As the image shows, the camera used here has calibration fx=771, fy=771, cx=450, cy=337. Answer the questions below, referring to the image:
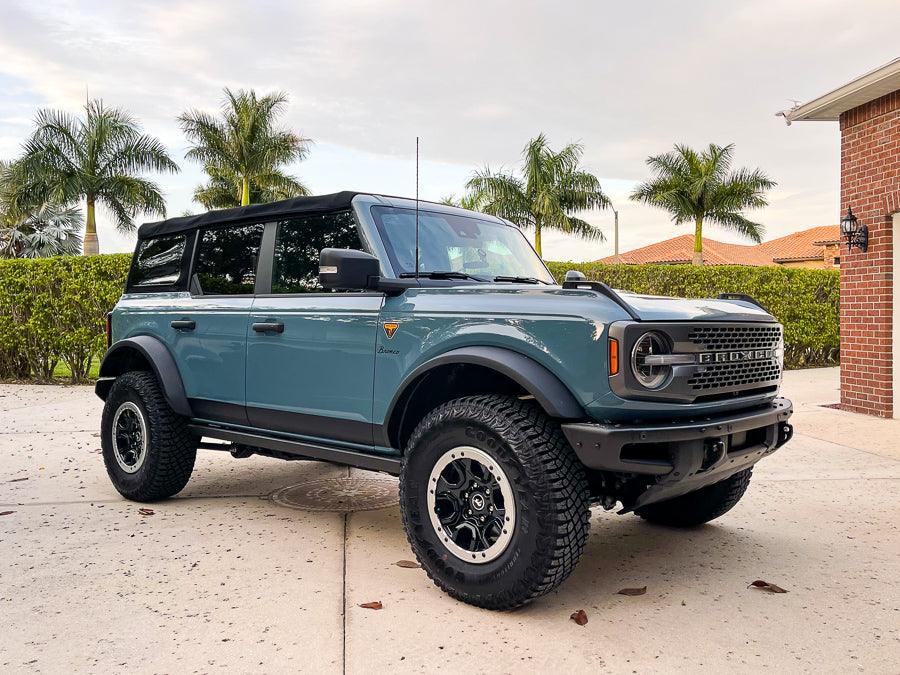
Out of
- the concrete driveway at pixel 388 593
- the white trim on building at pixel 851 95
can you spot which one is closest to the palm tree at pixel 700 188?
the white trim on building at pixel 851 95

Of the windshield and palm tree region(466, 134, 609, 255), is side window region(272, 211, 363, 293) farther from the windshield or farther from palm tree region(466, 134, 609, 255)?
palm tree region(466, 134, 609, 255)

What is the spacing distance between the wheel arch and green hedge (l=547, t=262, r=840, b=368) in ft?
42.4

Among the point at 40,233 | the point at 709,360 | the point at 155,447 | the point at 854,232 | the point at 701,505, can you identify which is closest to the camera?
the point at 709,360

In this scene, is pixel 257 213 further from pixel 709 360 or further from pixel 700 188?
pixel 700 188

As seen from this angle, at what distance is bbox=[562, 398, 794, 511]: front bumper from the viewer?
3109 millimetres

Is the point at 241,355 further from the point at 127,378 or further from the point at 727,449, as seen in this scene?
the point at 727,449

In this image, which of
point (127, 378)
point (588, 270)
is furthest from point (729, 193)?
point (127, 378)

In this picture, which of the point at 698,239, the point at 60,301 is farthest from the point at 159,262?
the point at 698,239

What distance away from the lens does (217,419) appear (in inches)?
195

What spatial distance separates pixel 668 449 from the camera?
10.7 feet

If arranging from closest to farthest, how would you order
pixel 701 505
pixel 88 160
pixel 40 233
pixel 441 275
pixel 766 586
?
pixel 766 586 → pixel 441 275 → pixel 701 505 → pixel 88 160 → pixel 40 233

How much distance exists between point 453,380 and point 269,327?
124 centimetres

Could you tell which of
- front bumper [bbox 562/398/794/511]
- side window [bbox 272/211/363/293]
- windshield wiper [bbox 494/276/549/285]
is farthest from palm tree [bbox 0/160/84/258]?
front bumper [bbox 562/398/794/511]

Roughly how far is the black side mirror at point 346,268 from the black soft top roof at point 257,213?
0.70m
